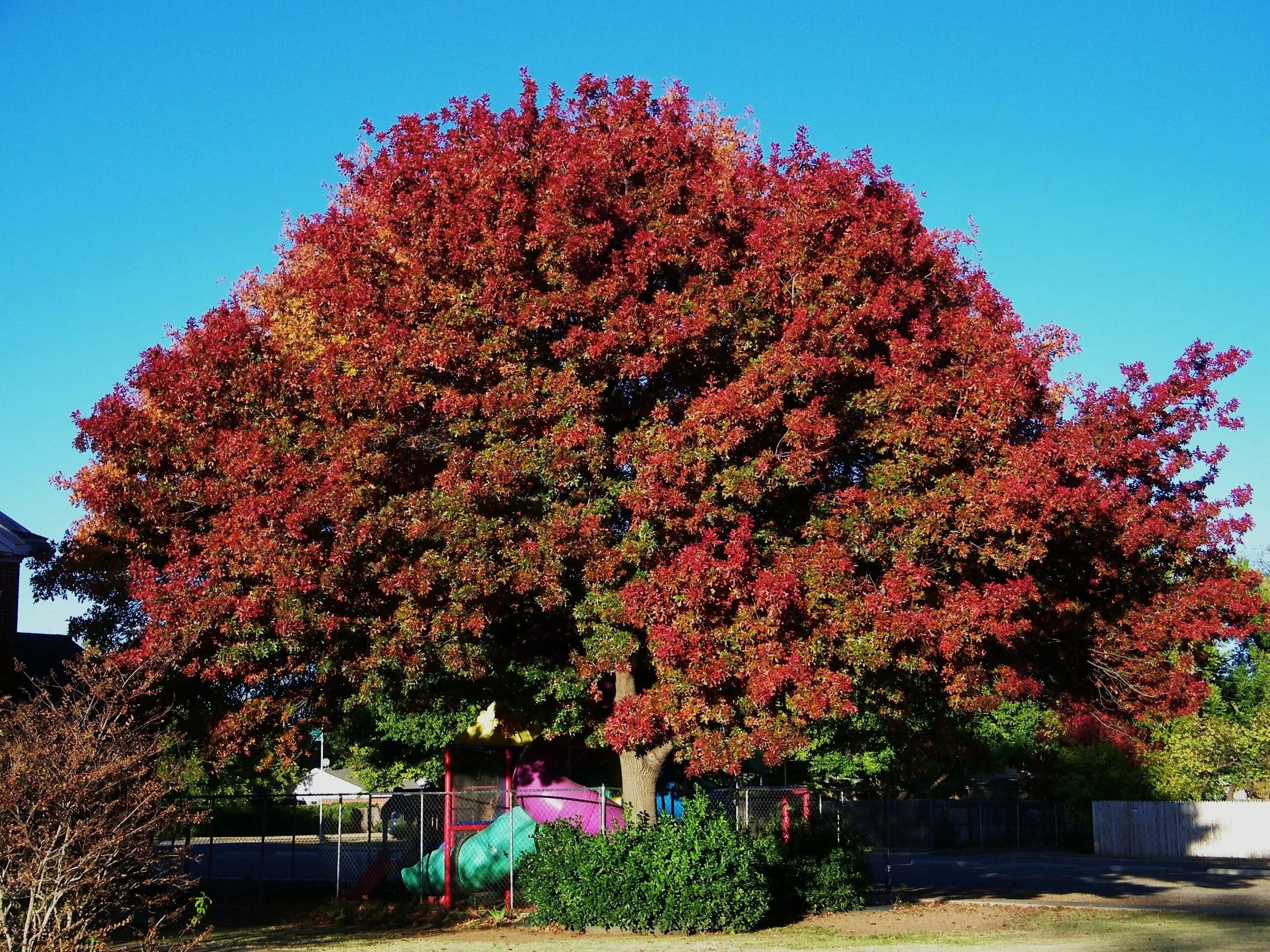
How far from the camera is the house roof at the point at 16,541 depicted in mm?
22828

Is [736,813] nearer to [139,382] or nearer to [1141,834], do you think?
[139,382]

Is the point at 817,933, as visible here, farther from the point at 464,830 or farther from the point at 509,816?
the point at 464,830

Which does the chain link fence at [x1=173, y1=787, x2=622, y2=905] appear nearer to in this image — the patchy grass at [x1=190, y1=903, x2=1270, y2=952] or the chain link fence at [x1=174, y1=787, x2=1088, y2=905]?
the chain link fence at [x1=174, y1=787, x2=1088, y2=905]

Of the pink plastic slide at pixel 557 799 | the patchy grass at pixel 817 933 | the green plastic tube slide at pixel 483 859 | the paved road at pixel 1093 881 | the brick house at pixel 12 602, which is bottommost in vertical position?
the paved road at pixel 1093 881

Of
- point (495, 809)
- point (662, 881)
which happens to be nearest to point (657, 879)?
point (662, 881)

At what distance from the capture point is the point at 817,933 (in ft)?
57.3

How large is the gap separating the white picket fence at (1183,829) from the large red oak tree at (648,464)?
2650 centimetres

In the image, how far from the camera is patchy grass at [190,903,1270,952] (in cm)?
1591

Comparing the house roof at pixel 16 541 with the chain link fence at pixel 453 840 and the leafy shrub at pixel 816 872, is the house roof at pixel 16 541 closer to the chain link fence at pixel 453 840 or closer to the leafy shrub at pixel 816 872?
the chain link fence at pixel 453 840

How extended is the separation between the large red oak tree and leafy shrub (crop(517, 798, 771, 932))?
1.24 metres

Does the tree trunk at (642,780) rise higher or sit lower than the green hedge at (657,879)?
higher

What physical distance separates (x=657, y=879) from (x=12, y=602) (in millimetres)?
13898

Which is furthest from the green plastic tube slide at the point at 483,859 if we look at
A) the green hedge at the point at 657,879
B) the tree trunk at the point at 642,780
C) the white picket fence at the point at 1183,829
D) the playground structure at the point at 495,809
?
the white picket fence at the point at 1183,829

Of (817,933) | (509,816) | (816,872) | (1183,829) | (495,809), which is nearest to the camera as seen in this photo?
(817,933)
